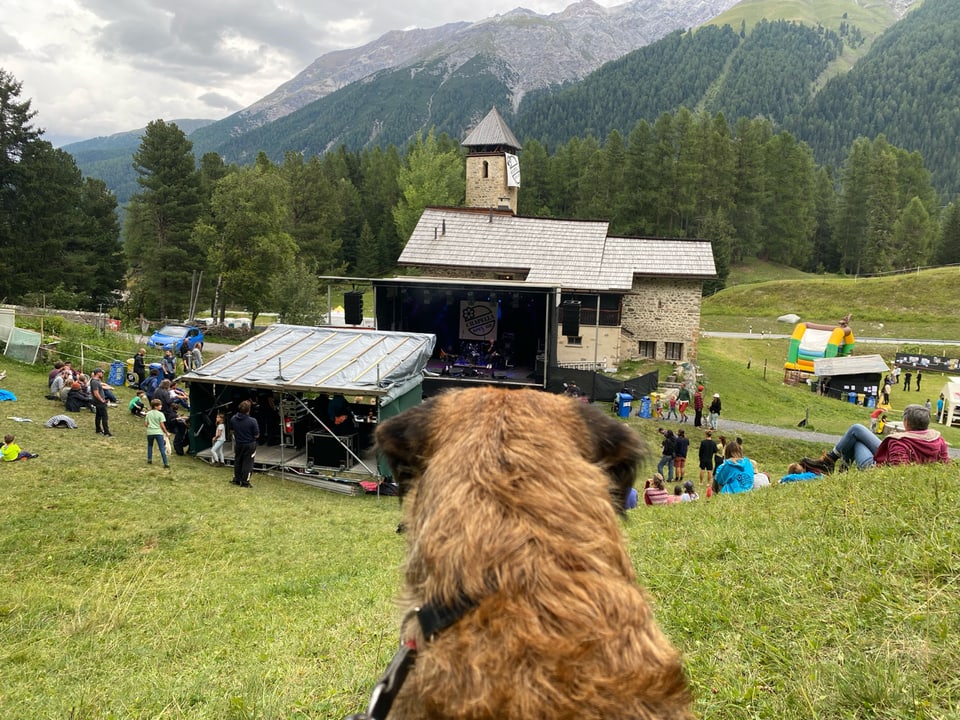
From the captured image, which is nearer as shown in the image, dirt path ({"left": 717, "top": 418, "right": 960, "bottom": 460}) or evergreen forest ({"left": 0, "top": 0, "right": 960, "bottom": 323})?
dirt path ({"left": 717, "top": 418, "right": 960, "bottom": 460})

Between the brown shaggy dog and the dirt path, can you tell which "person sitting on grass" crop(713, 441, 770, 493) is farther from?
the dirt path

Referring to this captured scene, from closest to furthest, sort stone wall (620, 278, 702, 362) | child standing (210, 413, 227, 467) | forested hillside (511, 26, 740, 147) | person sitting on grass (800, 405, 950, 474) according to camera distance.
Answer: person sitting on grass (800, 405, 950, 474)
child standing (210, 413, 227, 467)
stone wall (620, 278, 702, 362)
forested hillside (511, 26, 740, 147)

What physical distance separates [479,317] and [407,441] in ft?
78.1

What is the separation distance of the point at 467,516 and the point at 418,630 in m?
0.27

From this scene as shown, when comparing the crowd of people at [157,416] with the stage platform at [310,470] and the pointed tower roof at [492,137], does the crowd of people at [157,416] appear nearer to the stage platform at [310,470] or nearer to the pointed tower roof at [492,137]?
the stage platform at [310,470]

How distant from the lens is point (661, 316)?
28562 mm

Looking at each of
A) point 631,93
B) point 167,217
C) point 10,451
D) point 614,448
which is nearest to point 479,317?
point 10,451

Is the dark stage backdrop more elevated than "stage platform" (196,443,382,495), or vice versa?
the dark stage backdrop

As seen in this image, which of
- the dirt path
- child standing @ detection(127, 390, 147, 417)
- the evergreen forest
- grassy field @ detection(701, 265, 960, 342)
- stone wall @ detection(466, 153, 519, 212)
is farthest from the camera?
stone wall @ detection(466, 153, 519, 212)

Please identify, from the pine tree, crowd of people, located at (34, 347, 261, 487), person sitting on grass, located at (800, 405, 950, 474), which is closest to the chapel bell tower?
the pine tree

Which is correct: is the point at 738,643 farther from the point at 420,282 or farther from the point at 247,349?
the point at 420,282

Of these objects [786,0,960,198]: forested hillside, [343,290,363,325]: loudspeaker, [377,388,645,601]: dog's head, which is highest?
[786,0,960,198]: forested hillside

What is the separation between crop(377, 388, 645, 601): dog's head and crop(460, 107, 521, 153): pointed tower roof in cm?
4331

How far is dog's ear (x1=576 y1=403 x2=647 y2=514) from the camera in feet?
5.09
